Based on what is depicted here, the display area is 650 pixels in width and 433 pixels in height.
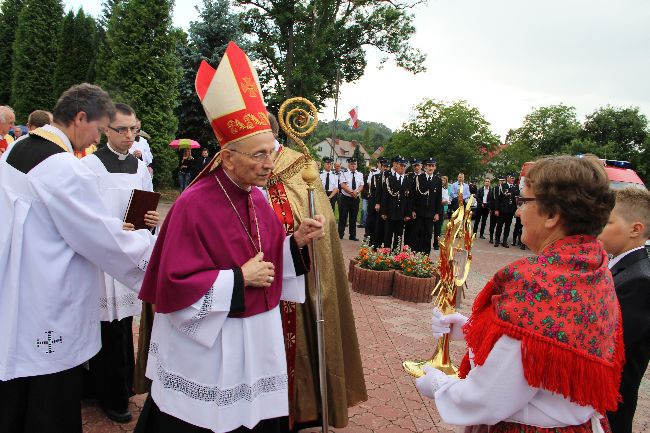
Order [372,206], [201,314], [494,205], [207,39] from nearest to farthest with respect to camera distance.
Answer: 1. [201,314]
2. [372,206]
3. [494,205]
4. [207,39]

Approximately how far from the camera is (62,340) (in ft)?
8.34

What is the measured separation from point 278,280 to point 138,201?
1407 millimetres

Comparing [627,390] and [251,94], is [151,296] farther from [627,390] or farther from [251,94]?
[627,390]

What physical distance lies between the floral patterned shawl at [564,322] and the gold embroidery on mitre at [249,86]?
1.52 m

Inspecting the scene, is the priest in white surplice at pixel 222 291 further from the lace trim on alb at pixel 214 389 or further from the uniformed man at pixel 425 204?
the uniformed man at pixel 425 204

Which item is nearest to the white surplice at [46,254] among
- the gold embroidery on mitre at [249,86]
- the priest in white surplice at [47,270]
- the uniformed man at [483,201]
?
the priest in white surplice at [47,270]

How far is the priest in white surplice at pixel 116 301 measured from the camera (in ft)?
11.1

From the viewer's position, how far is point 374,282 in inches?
303

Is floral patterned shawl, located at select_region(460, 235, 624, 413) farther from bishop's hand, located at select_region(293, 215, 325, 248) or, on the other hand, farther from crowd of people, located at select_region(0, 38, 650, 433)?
bishop's hand, located at select_region(293, 215, 325, 248)

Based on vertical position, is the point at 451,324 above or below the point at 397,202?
above

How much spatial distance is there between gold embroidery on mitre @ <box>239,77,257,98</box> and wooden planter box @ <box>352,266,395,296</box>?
18.4ft

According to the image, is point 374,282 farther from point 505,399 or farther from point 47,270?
point 505,399

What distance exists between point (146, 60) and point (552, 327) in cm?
1973

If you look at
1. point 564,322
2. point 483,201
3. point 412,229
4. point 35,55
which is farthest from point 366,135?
point 564,322
